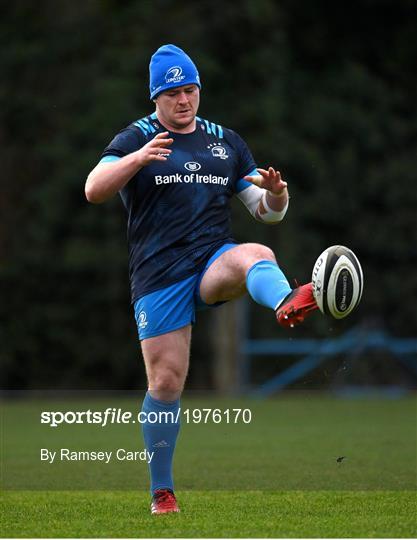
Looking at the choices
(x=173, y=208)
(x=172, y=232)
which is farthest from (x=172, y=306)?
(x=173, y=208)

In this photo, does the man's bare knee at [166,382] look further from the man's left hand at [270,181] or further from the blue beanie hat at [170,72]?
the blue beanie hat at [170,72]

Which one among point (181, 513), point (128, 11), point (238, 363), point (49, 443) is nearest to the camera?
point (181, 513)

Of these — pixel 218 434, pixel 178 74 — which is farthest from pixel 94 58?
pixel 178 74

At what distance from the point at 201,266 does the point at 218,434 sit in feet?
15.8

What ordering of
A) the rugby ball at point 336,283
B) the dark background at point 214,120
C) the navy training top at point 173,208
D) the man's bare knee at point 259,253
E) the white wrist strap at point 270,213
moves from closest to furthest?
the rugby ball at point 336,283 < the man's bare knee at point 259,253 < the navy training top at point 173,208 < the white wrist strap at point 270,213 < the dark background at point 214,120

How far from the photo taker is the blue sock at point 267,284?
4602mm

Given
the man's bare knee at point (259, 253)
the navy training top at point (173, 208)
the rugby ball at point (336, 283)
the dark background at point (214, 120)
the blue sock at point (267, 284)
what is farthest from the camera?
the dark background at point (214, 120)

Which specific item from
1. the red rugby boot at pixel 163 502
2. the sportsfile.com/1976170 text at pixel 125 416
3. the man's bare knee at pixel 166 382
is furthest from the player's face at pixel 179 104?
the sportsfile.com/1976170 text at pixel 125 416

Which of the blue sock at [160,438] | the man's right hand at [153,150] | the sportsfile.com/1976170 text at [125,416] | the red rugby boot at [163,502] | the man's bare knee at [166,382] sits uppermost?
the man's right hand at [153,150]

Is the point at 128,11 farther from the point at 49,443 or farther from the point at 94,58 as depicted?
the point at 49,443

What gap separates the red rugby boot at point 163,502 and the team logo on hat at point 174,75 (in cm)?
179

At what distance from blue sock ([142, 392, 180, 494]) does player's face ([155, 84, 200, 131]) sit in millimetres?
1224

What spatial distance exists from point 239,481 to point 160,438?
137 centimetres

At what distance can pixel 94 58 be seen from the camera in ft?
59.6
